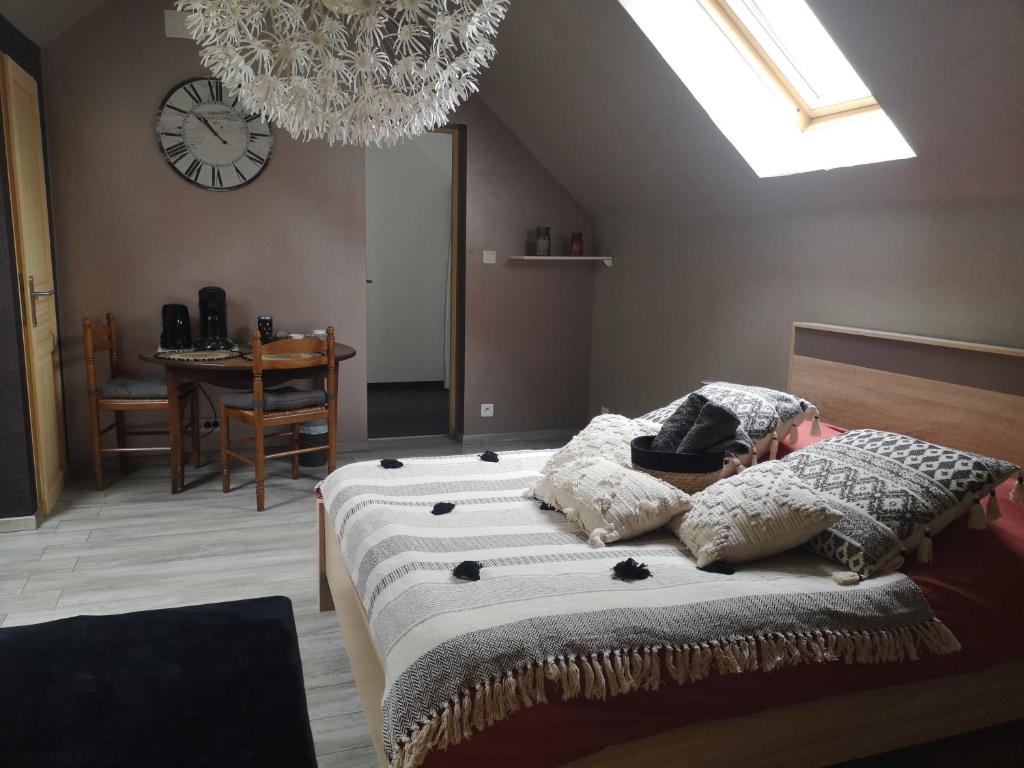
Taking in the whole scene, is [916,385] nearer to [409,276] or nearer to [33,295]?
[33,295]

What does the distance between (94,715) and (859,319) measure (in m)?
2.71

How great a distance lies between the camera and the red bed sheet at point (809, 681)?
1.42 m

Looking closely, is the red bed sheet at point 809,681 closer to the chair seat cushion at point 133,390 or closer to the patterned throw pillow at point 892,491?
the patterned throw pillow at point 892,491

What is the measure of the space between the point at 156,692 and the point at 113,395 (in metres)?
2.43

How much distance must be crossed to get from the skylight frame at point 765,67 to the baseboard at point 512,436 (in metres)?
2.64

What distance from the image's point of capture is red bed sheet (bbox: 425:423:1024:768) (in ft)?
4.64

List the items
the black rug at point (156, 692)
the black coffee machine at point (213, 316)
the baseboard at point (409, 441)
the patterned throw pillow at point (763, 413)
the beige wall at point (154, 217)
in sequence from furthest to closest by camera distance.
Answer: the baseboard at point (409, 441)
the black coffee machine at point (213, 316)
the beige wall at point (154, 217)
the patterned throw pillow at point (763, 413)
the black rug at point (156, 692)

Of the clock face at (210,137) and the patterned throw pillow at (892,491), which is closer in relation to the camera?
the patterned throw pillow at (892,491)

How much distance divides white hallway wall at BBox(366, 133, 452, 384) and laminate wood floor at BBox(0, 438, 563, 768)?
2.57 meters

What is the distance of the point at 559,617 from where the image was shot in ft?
5.15

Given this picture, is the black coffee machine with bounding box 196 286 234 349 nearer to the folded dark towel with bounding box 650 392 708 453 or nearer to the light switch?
the light switch

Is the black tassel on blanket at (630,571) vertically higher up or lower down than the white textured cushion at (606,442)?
lower down

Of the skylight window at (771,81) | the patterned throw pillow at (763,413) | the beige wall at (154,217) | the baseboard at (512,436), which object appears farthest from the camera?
the baseboard at (512,436)

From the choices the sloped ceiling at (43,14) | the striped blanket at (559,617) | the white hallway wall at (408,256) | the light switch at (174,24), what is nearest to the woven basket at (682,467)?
the striped blanket at (559,617)
